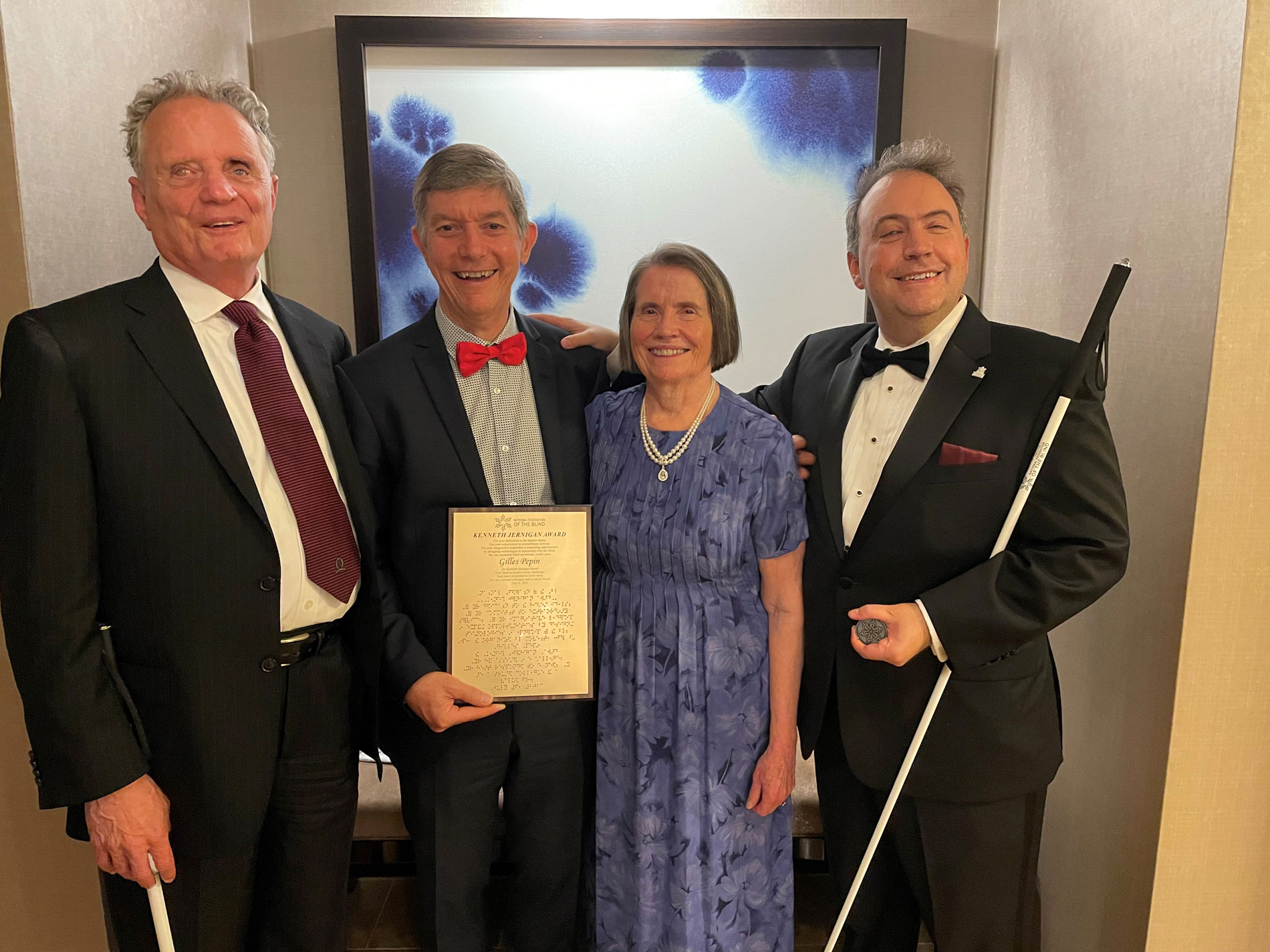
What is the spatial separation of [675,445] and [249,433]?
883mm

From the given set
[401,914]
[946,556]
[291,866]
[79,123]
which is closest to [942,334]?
[946,556]

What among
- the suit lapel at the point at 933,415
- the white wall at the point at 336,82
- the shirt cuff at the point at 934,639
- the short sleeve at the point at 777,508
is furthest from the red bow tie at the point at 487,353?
the white wall at the point at 336,82

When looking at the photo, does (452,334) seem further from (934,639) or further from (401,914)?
(401,914)

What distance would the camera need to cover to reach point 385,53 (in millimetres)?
2840

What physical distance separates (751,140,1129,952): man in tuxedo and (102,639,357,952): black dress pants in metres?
1.06

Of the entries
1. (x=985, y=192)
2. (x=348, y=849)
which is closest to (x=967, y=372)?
(x=985, y=192)

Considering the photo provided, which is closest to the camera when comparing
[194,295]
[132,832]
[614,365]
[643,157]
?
[132,832]

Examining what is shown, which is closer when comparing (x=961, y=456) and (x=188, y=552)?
(x=188, y=552)

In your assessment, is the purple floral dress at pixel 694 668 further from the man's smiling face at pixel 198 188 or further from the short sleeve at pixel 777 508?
the man's smiling face at pixel 198 188

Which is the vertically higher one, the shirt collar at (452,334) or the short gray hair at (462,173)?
the short gray hair at (462,173)

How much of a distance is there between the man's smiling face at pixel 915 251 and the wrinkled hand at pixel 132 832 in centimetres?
180

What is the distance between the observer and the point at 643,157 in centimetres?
294

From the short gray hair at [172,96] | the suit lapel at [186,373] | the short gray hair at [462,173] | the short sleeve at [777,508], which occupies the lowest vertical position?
the short sleeve at [777,508]

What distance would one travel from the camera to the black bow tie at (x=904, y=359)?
1.91 meters
